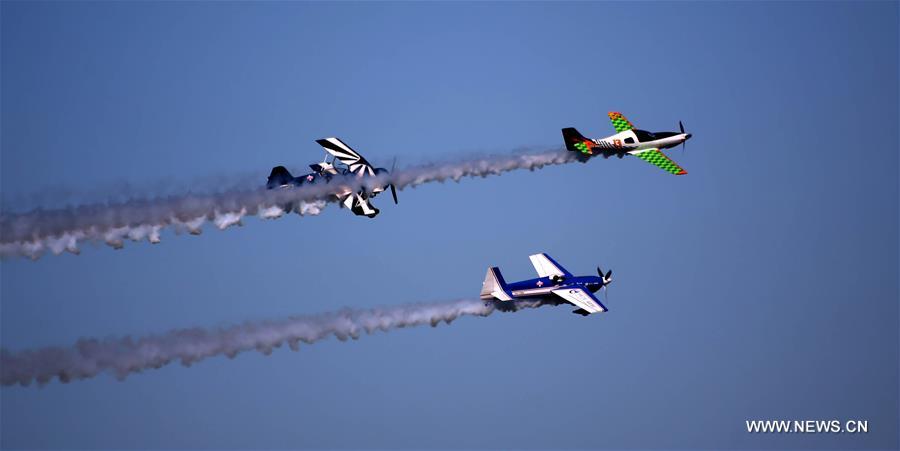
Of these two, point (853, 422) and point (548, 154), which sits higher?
point (548, 154)

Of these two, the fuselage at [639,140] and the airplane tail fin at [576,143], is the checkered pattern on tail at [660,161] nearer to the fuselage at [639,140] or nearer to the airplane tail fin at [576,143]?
the fuselage at [639,140]

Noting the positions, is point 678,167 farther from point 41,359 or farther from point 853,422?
point 41,359

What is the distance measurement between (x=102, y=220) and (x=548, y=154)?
22099mm

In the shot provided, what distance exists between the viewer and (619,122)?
8462 centimetres

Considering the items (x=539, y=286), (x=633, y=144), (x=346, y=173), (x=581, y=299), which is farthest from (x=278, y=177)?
(x=633, y=144)

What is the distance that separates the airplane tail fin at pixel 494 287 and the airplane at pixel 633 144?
8017mm

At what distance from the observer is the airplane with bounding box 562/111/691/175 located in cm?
7944

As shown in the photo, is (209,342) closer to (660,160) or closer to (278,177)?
(278,177)

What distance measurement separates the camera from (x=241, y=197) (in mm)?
70875

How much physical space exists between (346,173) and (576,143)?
12.4 m

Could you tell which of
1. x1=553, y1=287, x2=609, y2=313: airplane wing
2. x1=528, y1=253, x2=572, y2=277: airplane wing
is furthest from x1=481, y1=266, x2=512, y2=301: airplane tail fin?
x1=528, y1=253, x2=572, y2=277: airplane wing

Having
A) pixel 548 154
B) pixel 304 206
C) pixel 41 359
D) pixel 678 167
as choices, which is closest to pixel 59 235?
pixel 41 359

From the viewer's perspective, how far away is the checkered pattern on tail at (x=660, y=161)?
81625 mm

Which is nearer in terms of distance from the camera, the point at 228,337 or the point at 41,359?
the point at 41,359
